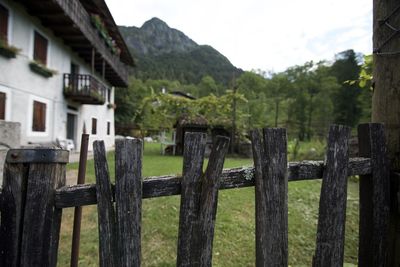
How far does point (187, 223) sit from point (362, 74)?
2138 mm

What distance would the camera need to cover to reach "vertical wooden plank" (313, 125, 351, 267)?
4.87 ft

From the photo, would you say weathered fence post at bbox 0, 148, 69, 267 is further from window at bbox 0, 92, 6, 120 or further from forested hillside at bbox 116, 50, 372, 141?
forested hillside at bbox 116, 50, 372, 141

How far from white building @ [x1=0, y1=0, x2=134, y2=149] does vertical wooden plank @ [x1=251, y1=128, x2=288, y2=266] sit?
9991 mm

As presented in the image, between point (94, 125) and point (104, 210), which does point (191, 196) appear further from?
point (94, 125)

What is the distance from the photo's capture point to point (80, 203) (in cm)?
123

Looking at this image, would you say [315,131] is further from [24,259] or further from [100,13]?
[24,259]

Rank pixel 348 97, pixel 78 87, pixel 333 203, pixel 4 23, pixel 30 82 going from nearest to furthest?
pixel 333 203 → pixel 4 23 → pixel 30 82 → pixel 78 87 → pixel 348 97

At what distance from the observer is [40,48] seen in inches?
442

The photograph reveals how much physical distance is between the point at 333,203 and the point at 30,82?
11741mm

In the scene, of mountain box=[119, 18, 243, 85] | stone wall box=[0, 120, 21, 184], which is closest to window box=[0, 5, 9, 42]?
stone wall box=[0, 120, 21, 184]

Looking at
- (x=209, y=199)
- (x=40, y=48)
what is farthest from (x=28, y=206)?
(x=40, y=48)

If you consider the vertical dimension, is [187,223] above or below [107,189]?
below

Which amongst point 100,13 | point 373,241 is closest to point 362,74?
point 373,241

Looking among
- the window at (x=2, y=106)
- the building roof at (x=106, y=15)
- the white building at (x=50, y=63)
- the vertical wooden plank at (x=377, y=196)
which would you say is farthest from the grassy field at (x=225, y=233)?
the building roof at (x=106, y=15)
